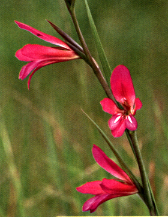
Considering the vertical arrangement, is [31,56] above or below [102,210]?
above

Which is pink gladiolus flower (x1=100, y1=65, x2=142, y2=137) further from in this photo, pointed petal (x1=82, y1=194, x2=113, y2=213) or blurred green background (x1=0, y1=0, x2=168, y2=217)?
blurred green background (x1=0, y1=0, x2=168, y2=217)

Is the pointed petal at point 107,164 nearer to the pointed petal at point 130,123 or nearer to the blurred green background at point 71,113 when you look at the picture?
the pointed petal at point 130,123

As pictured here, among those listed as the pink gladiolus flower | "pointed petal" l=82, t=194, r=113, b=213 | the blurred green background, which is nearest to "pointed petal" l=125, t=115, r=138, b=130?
the pink gladiolus flower

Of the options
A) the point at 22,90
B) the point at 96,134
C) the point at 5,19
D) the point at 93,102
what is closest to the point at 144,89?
the point at 93,102

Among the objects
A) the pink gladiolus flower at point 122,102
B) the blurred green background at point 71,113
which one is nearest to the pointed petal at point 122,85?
the pink gladiolus flower at point 122,102

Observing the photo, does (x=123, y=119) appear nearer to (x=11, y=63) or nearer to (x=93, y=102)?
(x=93, y=102)

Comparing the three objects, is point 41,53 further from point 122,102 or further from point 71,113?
point 71,113
